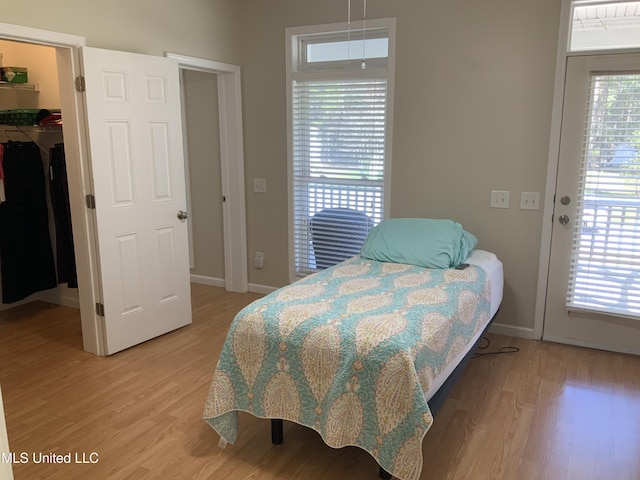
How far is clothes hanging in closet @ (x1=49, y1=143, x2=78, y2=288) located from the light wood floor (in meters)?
0.62

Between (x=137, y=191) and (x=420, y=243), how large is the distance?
6.49ft

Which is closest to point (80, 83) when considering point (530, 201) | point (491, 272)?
point (491, 272)

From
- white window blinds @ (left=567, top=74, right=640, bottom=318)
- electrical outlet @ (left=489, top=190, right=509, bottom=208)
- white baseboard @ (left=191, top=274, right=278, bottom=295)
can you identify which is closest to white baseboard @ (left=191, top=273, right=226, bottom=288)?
white baseboard @ (left=191, top=274, right=278, bottom=295)

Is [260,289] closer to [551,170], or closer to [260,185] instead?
[260,185]

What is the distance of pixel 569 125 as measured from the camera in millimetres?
3480

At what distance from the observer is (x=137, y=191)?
11.7 ft

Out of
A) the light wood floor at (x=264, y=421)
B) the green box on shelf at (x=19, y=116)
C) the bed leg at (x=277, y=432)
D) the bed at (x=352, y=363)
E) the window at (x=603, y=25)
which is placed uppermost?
the window at (x=603, y=25)

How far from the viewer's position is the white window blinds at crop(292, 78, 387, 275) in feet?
13.6

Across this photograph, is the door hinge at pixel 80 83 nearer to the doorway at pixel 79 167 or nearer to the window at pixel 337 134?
the doorway at pixel 79 167

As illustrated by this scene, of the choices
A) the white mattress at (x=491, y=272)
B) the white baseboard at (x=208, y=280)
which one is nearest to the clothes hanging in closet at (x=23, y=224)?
the white baseboard at (x=208, y=280)

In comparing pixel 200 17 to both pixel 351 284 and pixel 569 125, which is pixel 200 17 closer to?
pixel 351 284

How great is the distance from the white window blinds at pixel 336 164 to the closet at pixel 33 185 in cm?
193

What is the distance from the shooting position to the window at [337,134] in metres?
4.09

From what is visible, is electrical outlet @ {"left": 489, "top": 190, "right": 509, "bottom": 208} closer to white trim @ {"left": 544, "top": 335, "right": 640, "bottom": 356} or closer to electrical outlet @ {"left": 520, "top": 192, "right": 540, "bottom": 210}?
electrical outlet @ {"left": 520, "top": 192, "right": 540, "bottom": 210}
